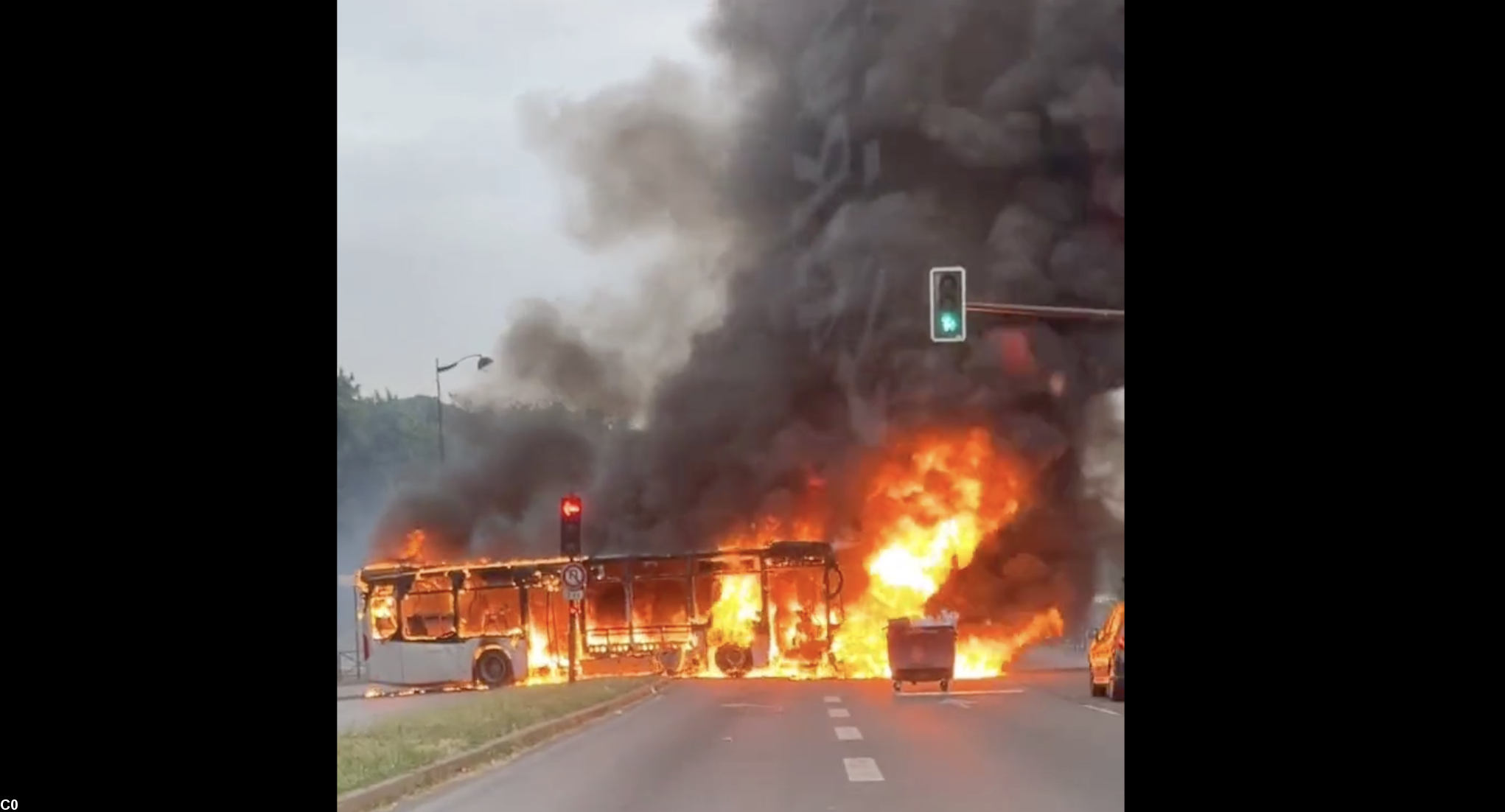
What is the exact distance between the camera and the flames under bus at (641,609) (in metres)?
36.0

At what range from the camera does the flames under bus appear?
36000mm

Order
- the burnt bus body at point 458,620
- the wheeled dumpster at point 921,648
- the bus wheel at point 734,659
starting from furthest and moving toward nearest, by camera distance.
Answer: the bus wheel at point 734,659
the burnt bus body at point 458,620
the wheeled dumpster at point 921,648

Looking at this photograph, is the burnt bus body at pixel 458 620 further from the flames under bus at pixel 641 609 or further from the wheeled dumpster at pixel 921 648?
the wheeled dumpster at pixel 921 648

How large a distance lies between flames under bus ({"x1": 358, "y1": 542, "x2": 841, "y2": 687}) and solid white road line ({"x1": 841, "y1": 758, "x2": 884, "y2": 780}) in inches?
755

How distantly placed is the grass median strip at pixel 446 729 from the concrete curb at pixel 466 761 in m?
0.14

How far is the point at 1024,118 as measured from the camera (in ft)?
132

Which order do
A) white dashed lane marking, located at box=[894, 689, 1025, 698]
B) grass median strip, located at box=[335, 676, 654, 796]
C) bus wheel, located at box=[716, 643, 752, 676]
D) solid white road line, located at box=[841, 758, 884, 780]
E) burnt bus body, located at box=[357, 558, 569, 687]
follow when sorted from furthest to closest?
bus wheel, located at box=[716, 643, 752, 676]
burnt bus body, located at box=[357, 558, 569, 687]
white dashed lane marking, located at box=[894, 689, 1025, 698]
grass median strip, located at box=[335, 676, 654, 796]
solid white road line, located at box=[841, 758, 884, 780]

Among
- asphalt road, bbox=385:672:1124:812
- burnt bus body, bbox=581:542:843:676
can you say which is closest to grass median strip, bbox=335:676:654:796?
asphalt road, bbox=385:672:1124:812

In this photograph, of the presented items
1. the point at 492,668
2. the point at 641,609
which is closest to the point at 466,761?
the point at 492,668

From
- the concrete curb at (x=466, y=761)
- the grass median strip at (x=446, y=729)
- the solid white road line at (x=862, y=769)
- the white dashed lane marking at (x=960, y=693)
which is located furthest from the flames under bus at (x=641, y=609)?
the solid white road line at (x=862, y=769)

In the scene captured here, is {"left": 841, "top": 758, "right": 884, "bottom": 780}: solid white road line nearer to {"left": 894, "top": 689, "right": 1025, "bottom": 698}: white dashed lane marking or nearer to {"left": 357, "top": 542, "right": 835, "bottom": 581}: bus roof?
{"left": 894, "top": 689, "right": 1025, "bottom": 698}: white dashed lane marking

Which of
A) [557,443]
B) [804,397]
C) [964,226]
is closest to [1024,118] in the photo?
[964,226]

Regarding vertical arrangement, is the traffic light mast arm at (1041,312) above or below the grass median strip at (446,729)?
above
